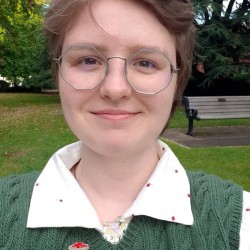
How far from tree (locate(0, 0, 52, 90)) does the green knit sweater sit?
2.26 feet

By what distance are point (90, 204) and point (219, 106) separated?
964cm

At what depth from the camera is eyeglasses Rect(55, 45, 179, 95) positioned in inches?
50.0

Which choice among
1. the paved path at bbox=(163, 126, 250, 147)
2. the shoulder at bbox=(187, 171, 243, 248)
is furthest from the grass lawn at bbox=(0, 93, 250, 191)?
the shoulder at bbox=(187, 171, 243, 248)

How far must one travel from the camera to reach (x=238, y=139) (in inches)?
354

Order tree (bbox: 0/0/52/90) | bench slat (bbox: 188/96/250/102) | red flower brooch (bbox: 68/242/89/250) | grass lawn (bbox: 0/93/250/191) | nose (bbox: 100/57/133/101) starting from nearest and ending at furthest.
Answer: nose (bbox: 100/57/133/101) < red flower brooch (bbox: 68/242/89/250) < grass lawn (bbox: 0/93/250/191) < tree (bbox: 0/0/52/90) < bench slat (bbox: 188/96/250/102)

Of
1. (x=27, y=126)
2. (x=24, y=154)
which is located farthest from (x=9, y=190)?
(x=27, y=126)

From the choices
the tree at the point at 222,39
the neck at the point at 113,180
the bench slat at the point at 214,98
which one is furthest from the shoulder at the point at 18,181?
the tree at the point at 222,39

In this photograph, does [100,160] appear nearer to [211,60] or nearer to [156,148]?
[156,148]

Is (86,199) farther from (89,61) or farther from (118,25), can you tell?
(118,25)

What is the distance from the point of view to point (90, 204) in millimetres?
1427

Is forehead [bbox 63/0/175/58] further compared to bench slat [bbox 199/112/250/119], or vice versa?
bench slat [bbox 199/112/250/119]

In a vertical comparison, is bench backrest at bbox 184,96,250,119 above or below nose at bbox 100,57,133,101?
below

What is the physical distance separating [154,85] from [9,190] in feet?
1.98

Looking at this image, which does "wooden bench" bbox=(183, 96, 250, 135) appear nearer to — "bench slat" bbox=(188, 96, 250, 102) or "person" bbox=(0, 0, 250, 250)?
"bench slat" bbox=(188, 96, 250, 102)
